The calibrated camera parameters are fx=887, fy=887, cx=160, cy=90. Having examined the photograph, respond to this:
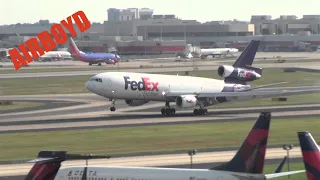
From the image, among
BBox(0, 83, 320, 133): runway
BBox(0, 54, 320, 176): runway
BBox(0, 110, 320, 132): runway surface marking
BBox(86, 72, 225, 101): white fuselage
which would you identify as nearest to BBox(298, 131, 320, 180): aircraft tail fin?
BBox(0, 54, 320, 176): runway

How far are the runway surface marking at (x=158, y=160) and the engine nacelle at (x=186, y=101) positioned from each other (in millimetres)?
32727

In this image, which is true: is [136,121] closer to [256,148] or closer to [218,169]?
[218,169]

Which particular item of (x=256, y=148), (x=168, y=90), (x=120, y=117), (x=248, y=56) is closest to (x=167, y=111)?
(x=168, y=90)

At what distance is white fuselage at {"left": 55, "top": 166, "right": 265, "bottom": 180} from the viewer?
151ft

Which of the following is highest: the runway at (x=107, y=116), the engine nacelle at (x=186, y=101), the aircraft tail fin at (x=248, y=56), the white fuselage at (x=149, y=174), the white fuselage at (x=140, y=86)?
the aircraft tail fin at (x=248, y=56)

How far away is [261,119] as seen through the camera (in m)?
46.1

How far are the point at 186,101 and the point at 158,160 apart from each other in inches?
1476

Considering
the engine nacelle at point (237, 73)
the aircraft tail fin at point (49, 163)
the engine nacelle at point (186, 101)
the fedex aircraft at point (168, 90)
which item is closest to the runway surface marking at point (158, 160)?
the aircraft tail fin at point (49, 163)

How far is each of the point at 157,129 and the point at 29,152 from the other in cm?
2007

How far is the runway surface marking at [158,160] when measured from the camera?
65625 millimetres

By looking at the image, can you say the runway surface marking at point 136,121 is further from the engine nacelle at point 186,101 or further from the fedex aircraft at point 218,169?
the fedex aircraft at point 218,169

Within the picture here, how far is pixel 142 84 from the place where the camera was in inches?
4210

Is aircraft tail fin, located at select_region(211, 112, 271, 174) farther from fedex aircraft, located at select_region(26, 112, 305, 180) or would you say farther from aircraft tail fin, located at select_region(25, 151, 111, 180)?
aircraft tail fin, located at select_region(25, 151, 111, 180)

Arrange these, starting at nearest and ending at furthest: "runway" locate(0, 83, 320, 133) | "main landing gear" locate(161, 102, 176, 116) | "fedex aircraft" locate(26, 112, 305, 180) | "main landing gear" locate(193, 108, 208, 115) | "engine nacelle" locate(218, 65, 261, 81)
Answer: "fedex aircraft" locate(26, 112, 305, 180) < "runway" locate(0, 83, 320, 133) < "main landing gear" locate(193, 108, 208, 115) < "main landing gear" locate(161, 102, 176, 116) < "engine nacelle" locate(218, 65, 261, 81)
